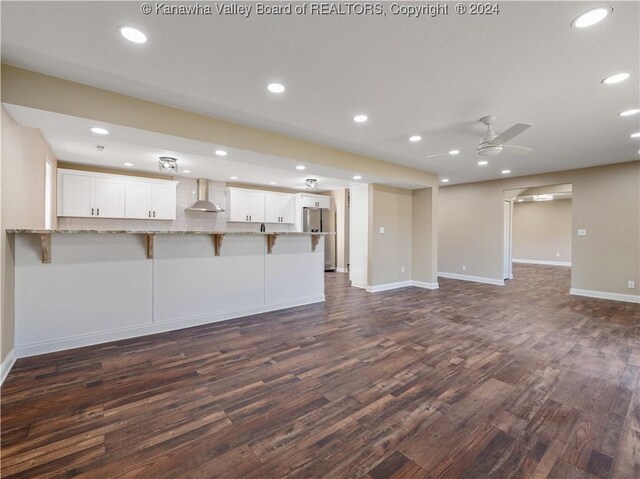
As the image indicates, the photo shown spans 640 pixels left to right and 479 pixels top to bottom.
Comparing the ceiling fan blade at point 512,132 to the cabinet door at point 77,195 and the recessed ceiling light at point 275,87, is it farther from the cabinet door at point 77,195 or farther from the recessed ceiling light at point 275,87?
the cabinet door at point 77,195

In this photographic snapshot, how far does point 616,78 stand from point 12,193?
213 inches

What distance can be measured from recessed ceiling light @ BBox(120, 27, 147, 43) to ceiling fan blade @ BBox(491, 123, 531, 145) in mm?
3241

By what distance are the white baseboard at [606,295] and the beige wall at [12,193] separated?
28.3 ft

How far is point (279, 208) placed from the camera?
8289 mm

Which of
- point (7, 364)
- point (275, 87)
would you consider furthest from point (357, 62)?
point (7, 364)

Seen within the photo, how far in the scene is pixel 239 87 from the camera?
8.55 ft

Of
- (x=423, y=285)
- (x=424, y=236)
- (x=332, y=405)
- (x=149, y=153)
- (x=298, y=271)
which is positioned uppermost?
(x=149, y=153)

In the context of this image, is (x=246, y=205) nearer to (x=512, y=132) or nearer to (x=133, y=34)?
(x=133, y=34)

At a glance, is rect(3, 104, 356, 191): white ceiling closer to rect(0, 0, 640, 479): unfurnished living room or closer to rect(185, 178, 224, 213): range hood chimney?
rect(0, 0, 640, 479): unfurnished living room

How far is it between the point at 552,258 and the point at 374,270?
9151mm

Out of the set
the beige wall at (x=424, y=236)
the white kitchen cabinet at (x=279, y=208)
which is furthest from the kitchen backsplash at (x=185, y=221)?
the beige wall at (x=424, y=236)

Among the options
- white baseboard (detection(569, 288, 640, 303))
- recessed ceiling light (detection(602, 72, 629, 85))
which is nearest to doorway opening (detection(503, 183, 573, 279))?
white baseboard (detection(569, 288, 640, 303))

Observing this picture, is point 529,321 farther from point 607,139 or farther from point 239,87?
point 239,87

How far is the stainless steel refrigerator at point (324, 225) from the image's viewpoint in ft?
28.1
